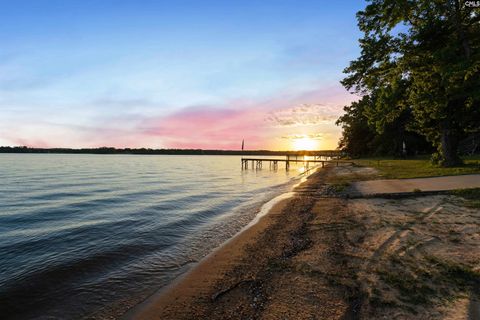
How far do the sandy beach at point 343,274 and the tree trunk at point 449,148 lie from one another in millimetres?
21536

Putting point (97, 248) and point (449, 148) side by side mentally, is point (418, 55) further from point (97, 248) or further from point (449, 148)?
point (97, 248)

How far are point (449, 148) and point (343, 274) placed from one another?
96.9ft

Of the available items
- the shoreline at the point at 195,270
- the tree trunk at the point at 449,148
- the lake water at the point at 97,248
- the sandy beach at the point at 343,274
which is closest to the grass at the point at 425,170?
the tree trunk at the point at 449,148

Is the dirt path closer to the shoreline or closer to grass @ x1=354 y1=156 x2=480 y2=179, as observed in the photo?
grass @ x1=354 y1=156 x2=480 y2=179

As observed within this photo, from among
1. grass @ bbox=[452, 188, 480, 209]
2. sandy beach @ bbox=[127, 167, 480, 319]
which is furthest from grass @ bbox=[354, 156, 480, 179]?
sandy beach @ bbox=[127, 167, 480, 319]

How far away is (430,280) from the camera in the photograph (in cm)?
499

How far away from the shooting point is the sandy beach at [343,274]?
4.38m

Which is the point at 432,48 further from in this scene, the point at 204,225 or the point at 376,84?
the point at 204,225

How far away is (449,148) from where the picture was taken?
90.3 feet

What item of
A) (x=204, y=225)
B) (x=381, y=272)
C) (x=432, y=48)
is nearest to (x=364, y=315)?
(x=381, y=272)

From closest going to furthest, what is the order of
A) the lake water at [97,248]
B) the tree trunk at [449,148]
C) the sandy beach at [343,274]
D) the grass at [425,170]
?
the sandy beach at [343,274] < the lake water at [97,248] < the grass at [425,170] < the tree trunk at [449,148]

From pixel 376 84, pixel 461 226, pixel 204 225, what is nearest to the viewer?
pixel 461 226

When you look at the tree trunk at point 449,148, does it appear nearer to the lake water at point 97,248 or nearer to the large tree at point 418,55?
the large tree at point 418,55

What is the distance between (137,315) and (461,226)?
29.8ft
